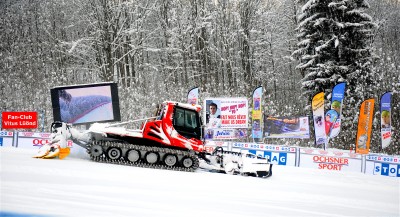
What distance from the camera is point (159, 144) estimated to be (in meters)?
12.2

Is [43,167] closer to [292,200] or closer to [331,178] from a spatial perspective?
[292,200]

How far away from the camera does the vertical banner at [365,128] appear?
786 inches

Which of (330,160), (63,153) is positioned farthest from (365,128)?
→ (63,153)

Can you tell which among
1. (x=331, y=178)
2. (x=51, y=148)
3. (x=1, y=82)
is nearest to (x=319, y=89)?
(x=331, y=178)

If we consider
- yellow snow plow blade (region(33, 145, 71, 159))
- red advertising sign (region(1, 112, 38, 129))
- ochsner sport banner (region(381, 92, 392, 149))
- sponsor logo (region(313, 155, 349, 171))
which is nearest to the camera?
yellow snow plow blade (region(33, 145, 71, 159))

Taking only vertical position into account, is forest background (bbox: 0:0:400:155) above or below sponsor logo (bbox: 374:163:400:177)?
above

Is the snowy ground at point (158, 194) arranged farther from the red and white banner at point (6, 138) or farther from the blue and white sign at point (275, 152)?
the red and white banner at point (6, 138)

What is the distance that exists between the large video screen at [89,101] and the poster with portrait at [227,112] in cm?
704

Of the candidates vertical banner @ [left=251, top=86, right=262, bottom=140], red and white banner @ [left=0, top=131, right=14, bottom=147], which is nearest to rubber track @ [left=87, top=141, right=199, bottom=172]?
red and white banner @ [left=0, top=131, right=14, bottom=147]

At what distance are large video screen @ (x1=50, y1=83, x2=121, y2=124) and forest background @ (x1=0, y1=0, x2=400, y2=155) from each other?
1008 centimetres

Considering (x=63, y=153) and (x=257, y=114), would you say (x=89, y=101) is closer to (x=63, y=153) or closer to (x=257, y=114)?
(x=63, y=153)

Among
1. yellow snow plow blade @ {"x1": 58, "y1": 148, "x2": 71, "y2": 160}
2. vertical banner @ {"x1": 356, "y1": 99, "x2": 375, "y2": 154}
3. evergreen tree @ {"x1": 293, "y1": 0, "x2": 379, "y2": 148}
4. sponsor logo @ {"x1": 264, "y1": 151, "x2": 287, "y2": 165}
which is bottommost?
sponsor logo @ {"x1": 264, "y1": 151, "x2": 287, "y2": 165}

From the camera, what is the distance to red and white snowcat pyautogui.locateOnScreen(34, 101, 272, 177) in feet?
38.4

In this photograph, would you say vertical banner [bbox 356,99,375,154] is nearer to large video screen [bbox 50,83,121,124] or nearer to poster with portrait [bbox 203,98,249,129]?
poster with portrait [bbox 203,98,249,129]
